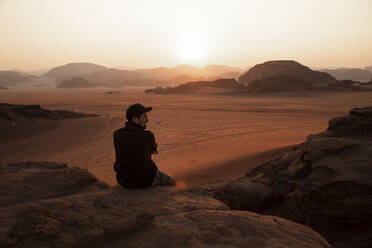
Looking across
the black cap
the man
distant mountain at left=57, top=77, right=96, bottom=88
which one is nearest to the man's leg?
the man

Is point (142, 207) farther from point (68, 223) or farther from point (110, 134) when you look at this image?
point (110, 134)

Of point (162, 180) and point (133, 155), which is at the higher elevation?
point (133, 155)

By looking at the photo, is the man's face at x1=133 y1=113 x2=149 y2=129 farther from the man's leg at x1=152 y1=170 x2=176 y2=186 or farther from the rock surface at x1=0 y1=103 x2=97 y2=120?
the rock surface at x1=0 y1=103 x2=97 y2=120

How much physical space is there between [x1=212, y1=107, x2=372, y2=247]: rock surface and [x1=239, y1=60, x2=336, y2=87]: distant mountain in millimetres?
47704

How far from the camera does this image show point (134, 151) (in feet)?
8.98

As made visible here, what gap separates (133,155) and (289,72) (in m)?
55.5

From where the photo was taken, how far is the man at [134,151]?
2740 millimetres

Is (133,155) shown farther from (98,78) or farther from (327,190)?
(98,78)

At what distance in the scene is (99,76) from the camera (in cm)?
11994

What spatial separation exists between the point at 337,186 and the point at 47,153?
→ 27.3ft

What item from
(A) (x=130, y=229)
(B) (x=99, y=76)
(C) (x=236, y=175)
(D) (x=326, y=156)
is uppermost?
(B) (x=99, y=76)

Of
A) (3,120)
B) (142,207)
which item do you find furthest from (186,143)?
(3,120)

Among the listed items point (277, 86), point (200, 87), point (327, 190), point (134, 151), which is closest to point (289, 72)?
point (277, 86)

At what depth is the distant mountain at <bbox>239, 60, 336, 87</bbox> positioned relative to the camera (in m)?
49.4
